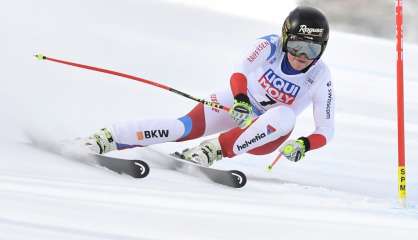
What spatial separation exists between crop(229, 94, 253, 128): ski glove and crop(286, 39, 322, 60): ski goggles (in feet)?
1.03

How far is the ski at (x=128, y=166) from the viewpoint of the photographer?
3580 mm

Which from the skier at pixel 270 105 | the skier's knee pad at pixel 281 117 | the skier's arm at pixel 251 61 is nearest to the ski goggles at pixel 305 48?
the skier at pixel 270 105

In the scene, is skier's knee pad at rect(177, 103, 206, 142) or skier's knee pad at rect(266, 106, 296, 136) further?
skier's knee pad at rect(177, 103, 206, 142)

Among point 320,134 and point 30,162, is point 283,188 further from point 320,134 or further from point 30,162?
point 30,162

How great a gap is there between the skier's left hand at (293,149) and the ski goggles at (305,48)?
414 millimetres

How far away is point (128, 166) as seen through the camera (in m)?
3.60

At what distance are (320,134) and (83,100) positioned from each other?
3343 mm

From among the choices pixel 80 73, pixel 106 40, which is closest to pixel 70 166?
pixel 80 73

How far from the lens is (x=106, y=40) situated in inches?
442

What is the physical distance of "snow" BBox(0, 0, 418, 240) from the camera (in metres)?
2.62

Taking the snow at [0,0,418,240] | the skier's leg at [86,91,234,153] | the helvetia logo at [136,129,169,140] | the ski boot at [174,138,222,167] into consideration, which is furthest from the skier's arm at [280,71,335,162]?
the helvetia logo at [136,129,169,140]

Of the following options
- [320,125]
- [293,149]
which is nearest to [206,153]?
[293,149]

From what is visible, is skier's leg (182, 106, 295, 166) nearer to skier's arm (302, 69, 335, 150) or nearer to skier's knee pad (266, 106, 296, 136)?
skier's knee pad (266, 106, 296, 136)

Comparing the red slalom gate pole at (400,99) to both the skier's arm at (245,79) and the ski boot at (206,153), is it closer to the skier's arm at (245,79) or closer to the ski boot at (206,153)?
the skier's arm at (245,79)
